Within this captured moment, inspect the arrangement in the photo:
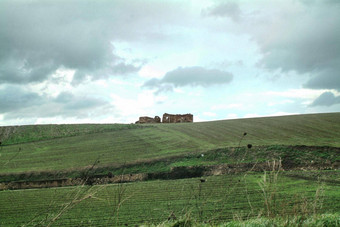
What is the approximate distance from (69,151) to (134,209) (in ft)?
87.4

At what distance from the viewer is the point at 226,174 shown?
2517cm

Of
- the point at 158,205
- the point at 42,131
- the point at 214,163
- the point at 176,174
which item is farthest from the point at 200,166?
the point at 42,131

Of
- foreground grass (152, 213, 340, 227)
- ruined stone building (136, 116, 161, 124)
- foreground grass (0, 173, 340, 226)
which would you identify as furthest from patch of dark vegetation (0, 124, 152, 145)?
foreground grass (152, 213, 340, 227)

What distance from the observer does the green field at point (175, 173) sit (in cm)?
855

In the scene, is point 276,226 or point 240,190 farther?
point 240,190

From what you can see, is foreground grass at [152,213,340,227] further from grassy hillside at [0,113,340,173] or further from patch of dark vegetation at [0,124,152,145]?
patch of dark vegetation at [0,124,152,145]

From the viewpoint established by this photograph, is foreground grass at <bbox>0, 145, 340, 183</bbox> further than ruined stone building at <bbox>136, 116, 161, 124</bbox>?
No

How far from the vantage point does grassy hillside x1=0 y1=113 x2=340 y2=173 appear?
31.9 metres

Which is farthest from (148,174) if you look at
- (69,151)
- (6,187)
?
(69,151)

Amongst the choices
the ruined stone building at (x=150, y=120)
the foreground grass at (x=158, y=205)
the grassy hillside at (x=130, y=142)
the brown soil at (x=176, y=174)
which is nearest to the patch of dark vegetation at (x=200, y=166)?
the brown soil at (x=176, y=174)

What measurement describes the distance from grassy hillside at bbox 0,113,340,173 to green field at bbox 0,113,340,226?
0.12 meters

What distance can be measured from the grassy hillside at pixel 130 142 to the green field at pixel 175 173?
0.41 ft

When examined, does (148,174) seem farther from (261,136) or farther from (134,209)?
(261,136)

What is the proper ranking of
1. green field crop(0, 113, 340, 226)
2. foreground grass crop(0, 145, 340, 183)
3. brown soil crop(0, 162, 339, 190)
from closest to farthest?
green field crop(0, 113, 340, 226), brown soil crop(0, 162, 339, 190), foreground grass crop(0, 145, 340, 183)
